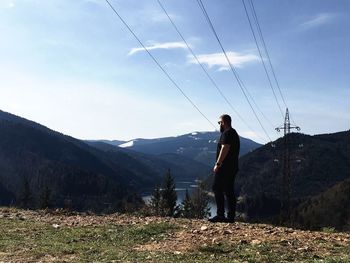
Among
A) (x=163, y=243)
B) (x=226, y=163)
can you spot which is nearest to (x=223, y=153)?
(x=226, y=163)

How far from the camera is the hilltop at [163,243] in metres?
8.72

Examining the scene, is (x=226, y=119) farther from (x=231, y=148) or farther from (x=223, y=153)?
(x=223, y=153)

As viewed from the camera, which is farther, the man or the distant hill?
the distant hill

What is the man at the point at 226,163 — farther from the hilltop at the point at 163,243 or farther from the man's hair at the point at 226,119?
the hilltop at the point at 163,243

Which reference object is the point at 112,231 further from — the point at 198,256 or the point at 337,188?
the point at 337,188

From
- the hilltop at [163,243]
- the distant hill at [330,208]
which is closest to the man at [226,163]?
the hilltop at [163,243]

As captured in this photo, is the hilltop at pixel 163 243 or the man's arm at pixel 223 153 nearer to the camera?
the hilltop at pixel 163 243

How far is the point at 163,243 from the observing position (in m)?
10.3

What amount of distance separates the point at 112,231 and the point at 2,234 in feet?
8.54

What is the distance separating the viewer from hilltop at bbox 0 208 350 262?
8719 mm

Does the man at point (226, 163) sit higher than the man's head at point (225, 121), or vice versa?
the man's head at point (225, 121)

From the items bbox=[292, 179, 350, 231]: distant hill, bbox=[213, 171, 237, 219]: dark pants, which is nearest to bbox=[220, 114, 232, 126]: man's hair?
bbox=[213, 171, 237, 219]: dark pants

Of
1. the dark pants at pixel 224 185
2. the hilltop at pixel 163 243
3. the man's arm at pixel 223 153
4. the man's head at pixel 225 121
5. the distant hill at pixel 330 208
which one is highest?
the man's head at pixel 225 121

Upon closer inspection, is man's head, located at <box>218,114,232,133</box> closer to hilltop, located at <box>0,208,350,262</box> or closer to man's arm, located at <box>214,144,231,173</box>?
man's arm, located at <box>214,144,231,173</box>
